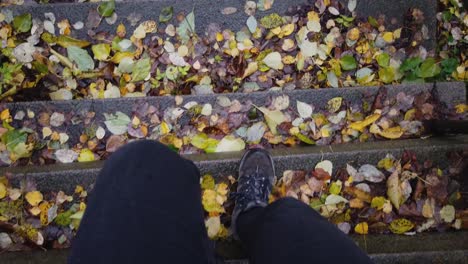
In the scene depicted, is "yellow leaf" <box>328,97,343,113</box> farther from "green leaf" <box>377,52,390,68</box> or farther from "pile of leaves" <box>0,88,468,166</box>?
"green leaf" <box>377,52,390,68</box>

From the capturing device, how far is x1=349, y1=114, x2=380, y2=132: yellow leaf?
1.93 meters

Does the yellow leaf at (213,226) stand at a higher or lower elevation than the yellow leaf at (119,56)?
lower

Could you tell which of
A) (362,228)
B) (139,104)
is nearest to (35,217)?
(139,104)

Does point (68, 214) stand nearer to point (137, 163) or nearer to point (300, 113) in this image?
point (137, 163)

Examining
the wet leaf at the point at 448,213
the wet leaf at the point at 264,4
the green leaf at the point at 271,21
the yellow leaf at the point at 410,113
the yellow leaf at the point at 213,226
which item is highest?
the wet leaf at the point at 264,4

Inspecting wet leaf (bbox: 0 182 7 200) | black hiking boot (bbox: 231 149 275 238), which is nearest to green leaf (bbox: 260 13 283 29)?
black hiking boot (bbox: 231 149 275 238)

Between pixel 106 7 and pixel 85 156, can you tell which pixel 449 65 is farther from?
pixel 85 156

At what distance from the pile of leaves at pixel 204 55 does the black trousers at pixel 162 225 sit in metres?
0.80

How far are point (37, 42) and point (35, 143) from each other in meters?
0.57

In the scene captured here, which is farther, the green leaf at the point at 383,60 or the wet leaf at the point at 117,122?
the green leaf at the point at 383,60

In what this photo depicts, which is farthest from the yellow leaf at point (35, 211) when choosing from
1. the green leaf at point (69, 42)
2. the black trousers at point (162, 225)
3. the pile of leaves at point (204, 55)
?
the green leaf at point (69, 42)

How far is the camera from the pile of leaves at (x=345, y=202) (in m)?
1.76

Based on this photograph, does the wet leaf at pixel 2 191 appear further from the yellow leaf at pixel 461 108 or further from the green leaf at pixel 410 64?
the yellow leaf at pixel 461 108

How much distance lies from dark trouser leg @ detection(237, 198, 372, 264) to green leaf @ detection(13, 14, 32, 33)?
63.3 inches
